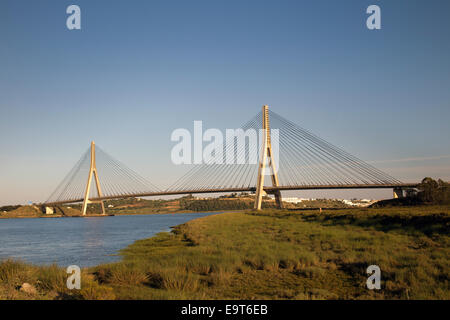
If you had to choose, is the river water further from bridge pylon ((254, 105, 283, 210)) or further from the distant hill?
the distant hill

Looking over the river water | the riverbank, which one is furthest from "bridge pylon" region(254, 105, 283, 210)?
the riverbank

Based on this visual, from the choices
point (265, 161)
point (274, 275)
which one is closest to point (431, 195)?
point (265, 161)

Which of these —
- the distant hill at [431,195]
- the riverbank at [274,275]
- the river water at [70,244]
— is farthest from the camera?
the distant hill at [431,195]

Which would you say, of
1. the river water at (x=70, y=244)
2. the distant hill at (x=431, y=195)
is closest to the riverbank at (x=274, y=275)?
the river water at (x=70, y=244)

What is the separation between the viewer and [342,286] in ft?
36.2

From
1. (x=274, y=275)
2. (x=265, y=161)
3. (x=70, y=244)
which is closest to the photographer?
(x=274, y=275)

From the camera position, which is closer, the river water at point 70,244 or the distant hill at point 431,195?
the river water at point 70,244

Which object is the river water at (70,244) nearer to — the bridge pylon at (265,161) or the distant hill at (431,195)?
the bridge pylon at (265,161)

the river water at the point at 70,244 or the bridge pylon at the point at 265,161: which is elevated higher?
the bridge pylon at the point at 265,161

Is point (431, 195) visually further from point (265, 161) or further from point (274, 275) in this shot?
point (274, 275)
